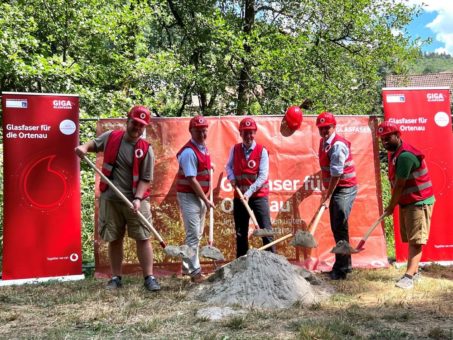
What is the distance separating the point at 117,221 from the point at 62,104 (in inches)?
68.3

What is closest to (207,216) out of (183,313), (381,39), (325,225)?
(325,225)

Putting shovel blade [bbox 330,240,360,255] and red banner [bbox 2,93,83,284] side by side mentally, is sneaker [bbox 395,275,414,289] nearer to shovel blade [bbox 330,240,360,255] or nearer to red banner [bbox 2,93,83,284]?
shovel blade [bbox 330,240,360,255]

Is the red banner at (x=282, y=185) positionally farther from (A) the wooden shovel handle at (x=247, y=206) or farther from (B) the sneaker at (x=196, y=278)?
(B) the sneaker at (x=196, y=278)

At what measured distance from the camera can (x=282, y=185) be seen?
597 centimetres

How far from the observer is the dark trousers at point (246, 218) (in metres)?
5.43

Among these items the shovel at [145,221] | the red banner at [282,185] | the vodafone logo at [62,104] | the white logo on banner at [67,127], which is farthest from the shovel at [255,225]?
the vodafone logo at [62,104]

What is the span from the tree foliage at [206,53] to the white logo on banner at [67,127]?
8.28 ft

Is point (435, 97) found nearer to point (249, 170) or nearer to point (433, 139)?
point (433, 139)

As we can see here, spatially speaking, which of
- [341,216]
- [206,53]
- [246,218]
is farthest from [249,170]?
[206,53]

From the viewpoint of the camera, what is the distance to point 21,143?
17.8 feet

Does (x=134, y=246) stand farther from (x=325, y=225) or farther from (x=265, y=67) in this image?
(x=265, y=67)

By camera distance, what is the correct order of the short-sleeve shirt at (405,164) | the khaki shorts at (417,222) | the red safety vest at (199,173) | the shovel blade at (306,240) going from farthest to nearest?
the shovel blade at (306,240)
the red safety vest at (199,173)
the khaki shorts at (417,222)
the short-sleeve shirt at (405,164)

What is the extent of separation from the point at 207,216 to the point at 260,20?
30.3ft

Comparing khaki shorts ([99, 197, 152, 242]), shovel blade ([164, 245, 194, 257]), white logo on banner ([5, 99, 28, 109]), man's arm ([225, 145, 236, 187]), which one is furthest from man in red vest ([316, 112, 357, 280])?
white logo on banner ([5, 99, 28, 109])
